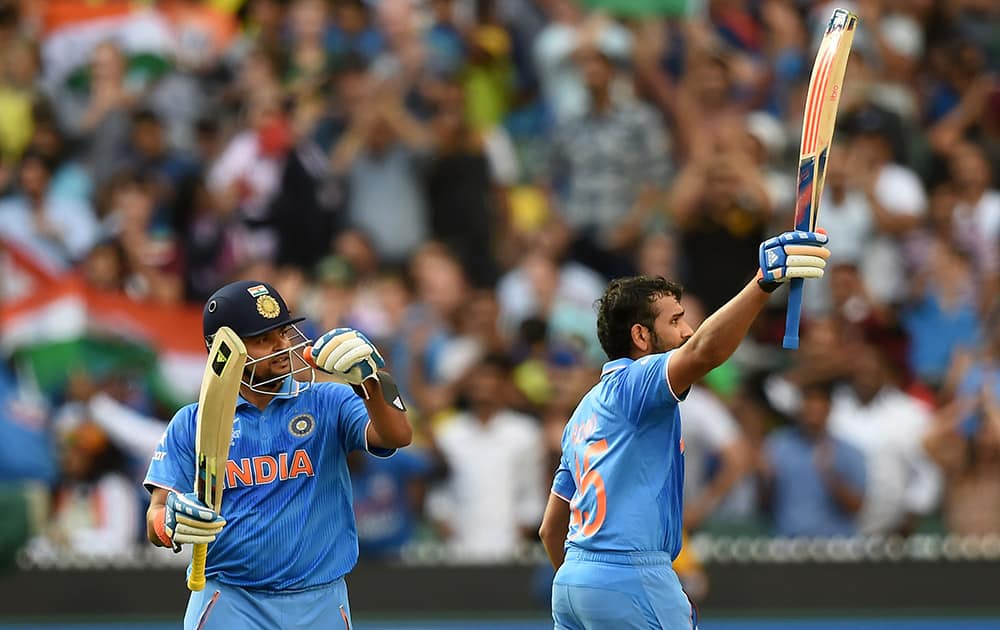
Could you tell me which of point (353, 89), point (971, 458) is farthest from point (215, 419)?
point (353, 89)

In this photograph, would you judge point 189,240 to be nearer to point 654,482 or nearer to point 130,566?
point 130,566

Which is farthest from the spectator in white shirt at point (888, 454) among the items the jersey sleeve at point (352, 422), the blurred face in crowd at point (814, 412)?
the jersey sleeve at point (352, 422)

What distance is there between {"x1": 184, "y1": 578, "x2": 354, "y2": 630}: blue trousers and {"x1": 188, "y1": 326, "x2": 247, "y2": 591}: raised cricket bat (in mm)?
181

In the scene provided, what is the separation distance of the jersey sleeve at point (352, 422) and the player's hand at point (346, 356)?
552 millimetres

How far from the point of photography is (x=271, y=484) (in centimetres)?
712

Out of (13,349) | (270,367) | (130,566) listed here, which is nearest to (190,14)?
(13,349)

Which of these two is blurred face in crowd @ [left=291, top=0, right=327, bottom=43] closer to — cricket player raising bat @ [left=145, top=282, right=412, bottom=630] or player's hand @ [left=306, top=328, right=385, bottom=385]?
cricket player raising bat @ [left=145, top=282, right=412, bottom=630]

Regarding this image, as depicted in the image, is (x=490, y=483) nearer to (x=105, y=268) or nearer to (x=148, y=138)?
(x=105, y=268)

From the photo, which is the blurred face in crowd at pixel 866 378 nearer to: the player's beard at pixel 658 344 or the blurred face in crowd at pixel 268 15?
the player's beard at pixel 658 344

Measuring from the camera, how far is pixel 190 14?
1716 cm

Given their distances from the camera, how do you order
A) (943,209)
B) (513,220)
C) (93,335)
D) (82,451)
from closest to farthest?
(82,451)
(943,209)
(93,335)
(513,220)

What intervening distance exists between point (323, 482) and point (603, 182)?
7.72 meters

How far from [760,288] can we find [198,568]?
2447 mm

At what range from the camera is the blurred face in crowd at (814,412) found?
1227cm
